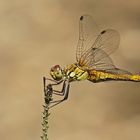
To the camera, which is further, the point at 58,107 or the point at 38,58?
the point at 38,58

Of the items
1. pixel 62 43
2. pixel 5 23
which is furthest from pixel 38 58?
pixel 5 23

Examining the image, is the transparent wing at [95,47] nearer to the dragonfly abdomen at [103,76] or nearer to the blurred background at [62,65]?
the dragonfly abdomen at [103,76]

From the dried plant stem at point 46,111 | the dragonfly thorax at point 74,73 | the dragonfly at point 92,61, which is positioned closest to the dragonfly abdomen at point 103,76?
the dragonfly at point 92,61

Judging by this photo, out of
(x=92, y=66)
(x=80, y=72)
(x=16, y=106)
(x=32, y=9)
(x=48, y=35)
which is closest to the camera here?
(x=80, y=72)

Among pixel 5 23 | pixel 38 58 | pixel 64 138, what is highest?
pixel 5 23

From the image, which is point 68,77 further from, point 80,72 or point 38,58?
point 38,58

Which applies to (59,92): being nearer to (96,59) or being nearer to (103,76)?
(96,59)
